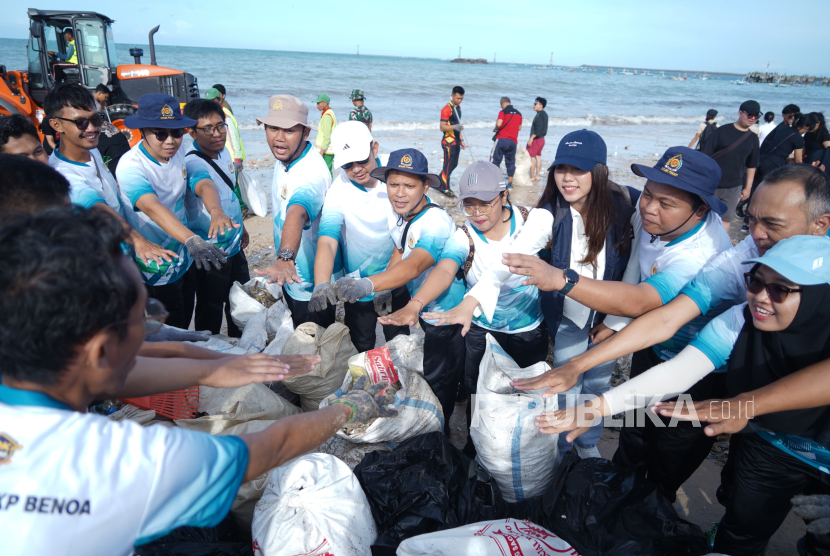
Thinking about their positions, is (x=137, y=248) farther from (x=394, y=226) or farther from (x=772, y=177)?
(x=772, y=177)

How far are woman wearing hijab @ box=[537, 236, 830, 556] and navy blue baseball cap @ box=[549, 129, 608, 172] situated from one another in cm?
93

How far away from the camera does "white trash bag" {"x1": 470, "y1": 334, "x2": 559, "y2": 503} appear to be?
6.68 feet

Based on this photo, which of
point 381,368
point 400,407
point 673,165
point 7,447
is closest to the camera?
point 7,447

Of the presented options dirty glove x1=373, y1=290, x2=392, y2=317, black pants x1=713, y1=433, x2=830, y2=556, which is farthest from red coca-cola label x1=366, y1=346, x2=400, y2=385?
black pants x1=713, y1=433, x2=830, y2=556

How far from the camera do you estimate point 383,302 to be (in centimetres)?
304

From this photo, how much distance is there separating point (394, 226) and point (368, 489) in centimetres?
151

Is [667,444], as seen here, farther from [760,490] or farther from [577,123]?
[577,123]

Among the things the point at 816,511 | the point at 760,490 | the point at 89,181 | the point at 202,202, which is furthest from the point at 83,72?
the point at 816,511

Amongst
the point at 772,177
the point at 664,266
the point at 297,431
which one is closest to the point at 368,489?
the point at 297,431

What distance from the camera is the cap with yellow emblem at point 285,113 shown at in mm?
2973

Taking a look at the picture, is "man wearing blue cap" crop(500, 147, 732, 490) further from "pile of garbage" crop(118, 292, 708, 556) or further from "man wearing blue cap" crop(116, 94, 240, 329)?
"man wearing blue cap" crop(116, 94, 240, 329)

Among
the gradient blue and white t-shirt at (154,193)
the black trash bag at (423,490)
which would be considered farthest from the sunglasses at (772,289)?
the gradient blue and white t-shirt at (154,193)

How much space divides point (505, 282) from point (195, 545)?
1.73 meters

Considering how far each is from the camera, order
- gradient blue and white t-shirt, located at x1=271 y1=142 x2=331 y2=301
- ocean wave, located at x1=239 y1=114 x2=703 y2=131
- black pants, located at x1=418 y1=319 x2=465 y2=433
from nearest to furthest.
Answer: black pants, located at x1=418 y1=319 x2=465 y2=433
gradient blue and white t-shirt, located at x1=271 y1=142 x2=331 y2=301
ocean wave, located at x1=239 y1=114 x2=703 y2=131
